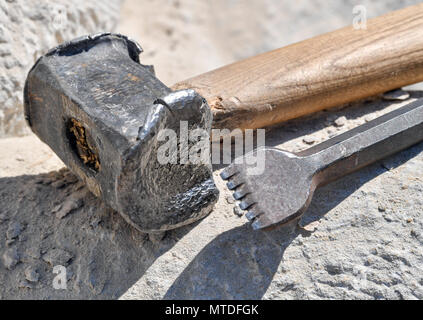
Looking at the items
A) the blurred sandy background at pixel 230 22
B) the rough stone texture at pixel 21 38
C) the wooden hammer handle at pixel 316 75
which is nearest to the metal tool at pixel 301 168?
the wooden hammer handle at pixel 316 75

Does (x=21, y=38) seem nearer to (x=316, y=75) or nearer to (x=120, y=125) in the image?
(x=120, y=125)

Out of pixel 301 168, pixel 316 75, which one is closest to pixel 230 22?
pixel 316 75

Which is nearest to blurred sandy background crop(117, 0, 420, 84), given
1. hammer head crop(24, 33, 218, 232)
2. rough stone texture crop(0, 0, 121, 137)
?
rough stone texture crop(0, 0, 121, 137)

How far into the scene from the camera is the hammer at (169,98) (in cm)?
126

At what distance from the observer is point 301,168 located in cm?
133

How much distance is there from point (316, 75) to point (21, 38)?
1133 millimetres

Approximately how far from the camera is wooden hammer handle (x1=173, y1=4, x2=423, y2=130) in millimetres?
1622

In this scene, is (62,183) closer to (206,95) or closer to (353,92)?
(206,95)

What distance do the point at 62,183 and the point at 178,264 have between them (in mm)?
520

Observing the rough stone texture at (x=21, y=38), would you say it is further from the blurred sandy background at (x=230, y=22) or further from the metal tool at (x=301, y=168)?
the metal tool at (x=301, y=168)

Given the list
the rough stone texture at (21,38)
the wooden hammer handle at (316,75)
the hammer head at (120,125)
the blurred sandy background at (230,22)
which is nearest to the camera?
the hammer head at (120,125)

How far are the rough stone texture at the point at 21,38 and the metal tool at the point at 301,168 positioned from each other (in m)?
1.03

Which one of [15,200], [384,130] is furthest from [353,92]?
[15,200]

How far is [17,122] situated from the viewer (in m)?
1.96
